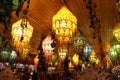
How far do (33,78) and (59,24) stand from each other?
95 cm

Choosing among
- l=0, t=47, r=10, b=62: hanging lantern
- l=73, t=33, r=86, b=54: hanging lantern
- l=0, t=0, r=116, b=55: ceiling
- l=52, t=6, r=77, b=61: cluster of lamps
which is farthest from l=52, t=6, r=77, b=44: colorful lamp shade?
l=0, t=47, r=10, b=62: hanging lantern

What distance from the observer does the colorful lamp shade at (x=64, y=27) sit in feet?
11.7

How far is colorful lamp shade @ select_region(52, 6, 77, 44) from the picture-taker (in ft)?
11.7

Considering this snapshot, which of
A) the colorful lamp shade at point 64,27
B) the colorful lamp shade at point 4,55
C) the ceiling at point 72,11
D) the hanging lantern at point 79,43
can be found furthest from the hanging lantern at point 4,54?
the colorful lamp shade at point 64,27

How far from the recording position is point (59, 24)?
144 inches

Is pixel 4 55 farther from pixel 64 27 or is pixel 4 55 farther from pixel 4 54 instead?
pixel 64 27

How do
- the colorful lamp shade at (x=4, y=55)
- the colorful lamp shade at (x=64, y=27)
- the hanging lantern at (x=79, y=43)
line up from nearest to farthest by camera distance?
the colorful lamp shade at (x=64, y=27)
the hanging lantern at (x=79, y=43)
the colorful lamp shade at (x=4, y=55)

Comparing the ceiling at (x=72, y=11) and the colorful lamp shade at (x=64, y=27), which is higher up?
the ceiling at (x=72, y=11)

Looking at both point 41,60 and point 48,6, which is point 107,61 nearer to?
point 41,60

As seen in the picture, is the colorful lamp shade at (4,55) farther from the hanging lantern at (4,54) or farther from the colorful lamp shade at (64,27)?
the colorful lamp shade at (64,27)

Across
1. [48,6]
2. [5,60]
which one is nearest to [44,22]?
[48,6]

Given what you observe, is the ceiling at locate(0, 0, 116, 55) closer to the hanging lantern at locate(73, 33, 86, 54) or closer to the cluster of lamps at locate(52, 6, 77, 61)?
the hanging lantern at locate(73, 33, 86, 54)

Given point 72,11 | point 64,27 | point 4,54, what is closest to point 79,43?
point 72,11

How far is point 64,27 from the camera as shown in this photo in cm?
359
